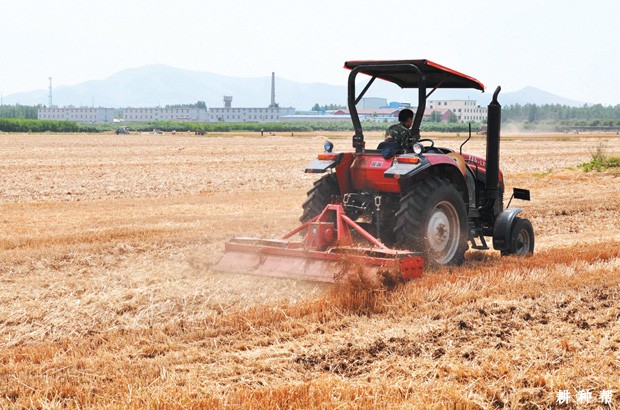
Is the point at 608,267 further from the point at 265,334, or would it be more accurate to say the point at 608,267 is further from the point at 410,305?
the point at 265,334

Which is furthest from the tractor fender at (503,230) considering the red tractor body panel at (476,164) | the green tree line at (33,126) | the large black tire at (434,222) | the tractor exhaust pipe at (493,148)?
the green tree line at (33,126)

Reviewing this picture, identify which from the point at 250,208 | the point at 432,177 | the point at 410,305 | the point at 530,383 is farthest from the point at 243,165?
the point at 530,383

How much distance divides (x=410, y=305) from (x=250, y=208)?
948cm

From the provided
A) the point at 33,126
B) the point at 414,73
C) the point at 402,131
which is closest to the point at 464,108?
the point at 414,73

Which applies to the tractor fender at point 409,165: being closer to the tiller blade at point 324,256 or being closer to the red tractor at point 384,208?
the red tractor at point 384,208

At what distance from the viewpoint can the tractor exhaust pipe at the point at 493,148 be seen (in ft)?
32.5

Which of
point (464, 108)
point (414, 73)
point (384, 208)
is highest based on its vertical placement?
point (414, 73)

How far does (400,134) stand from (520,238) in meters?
2.47

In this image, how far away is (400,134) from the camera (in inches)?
358

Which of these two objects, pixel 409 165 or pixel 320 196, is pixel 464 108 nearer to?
pixel 320 196

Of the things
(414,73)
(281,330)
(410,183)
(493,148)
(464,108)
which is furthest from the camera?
(464,108)

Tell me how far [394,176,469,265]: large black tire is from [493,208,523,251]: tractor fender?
2.95ft

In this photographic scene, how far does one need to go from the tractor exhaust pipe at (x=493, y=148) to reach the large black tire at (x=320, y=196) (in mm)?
2062

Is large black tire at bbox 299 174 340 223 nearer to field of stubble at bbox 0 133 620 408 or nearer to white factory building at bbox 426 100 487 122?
field of stubble at bbox 0 133 620 408
